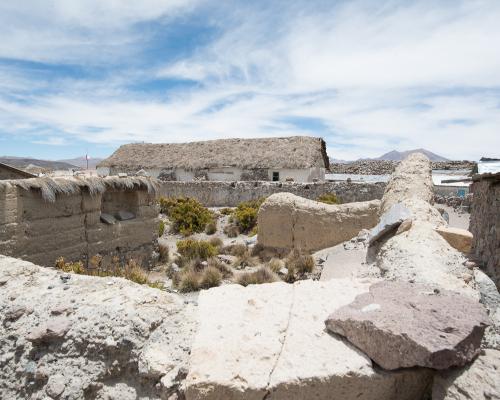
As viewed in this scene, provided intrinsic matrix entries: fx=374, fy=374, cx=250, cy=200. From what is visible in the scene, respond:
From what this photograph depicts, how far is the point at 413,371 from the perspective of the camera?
1.77 metres

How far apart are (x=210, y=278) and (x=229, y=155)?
70.6 feet

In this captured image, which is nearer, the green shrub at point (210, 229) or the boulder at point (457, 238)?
the boulder at point (457, 238)

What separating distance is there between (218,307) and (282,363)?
0.67 m

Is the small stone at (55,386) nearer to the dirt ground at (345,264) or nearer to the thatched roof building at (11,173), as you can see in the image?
the dirt ground at (345,264)

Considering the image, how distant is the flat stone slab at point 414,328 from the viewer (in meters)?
1.69

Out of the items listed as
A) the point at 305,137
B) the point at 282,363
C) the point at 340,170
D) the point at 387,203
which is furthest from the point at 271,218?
the point at 340,170

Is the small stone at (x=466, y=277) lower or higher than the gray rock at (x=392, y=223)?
lower

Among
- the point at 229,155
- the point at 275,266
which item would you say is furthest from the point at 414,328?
the point at 229,155

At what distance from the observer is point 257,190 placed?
19.7m

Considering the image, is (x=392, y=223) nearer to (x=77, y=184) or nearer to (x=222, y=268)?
(x=222, y=268)

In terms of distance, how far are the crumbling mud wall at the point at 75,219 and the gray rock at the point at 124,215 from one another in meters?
0.07

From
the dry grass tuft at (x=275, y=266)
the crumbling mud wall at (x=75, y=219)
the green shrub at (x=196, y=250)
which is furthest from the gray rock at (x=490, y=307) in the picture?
the green shrub at (x=196, y=250)

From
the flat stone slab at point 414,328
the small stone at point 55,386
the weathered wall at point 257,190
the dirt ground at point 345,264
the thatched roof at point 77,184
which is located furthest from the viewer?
the weathered wall at point 257,190

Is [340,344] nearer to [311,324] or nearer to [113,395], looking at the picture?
[311,324]
